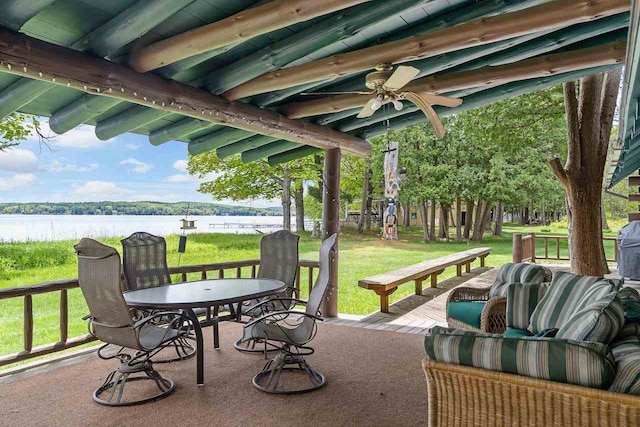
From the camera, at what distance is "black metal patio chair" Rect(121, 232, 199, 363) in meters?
4.46

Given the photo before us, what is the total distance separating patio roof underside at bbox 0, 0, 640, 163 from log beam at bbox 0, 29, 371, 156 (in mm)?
81

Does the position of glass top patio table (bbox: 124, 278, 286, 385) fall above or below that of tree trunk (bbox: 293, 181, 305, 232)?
below

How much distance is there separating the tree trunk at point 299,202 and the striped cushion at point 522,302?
1350cm

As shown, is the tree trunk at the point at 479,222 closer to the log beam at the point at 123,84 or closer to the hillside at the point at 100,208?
the hillside at the point at 100,208

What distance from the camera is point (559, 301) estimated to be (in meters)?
3.20

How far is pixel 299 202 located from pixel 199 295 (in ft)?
48.1

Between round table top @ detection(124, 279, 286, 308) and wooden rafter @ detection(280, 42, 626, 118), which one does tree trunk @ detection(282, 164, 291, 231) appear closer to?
wooden rafter @ detection(280, 42, 626, 118)

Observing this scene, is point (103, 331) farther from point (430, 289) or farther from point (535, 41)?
point (430, 289)

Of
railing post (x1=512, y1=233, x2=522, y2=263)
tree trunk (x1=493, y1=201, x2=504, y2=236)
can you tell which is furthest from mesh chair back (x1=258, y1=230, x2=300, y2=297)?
tree trunk (x1=493, y1=201, x2=504, y2=236)

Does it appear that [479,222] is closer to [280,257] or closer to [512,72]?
[280,257]

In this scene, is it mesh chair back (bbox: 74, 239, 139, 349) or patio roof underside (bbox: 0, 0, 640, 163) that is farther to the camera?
mesh chair back (bbox: 74, 239, 139, 349)

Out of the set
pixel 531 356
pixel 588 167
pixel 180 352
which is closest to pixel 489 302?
pixel 531 356

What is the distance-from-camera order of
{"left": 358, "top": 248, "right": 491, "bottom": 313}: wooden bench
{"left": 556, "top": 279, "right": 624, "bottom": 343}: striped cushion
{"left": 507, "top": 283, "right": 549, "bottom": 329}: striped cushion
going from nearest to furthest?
{"left": 556, "top": 279, "right": 624, "bottom": 343}: striped cushion, {"left": 507, "top": 283, "right": 549, "bottom": 329}: striped cushion, {"left": 358, "top": 248, "right": 491, "bottom": 313}: wooden bench

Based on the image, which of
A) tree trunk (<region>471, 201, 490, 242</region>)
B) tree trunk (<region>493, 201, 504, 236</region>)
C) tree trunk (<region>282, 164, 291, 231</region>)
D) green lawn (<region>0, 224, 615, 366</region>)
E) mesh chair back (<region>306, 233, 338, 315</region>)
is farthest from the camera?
tree trunk (<region>493, 201, 504, 236</region>)
